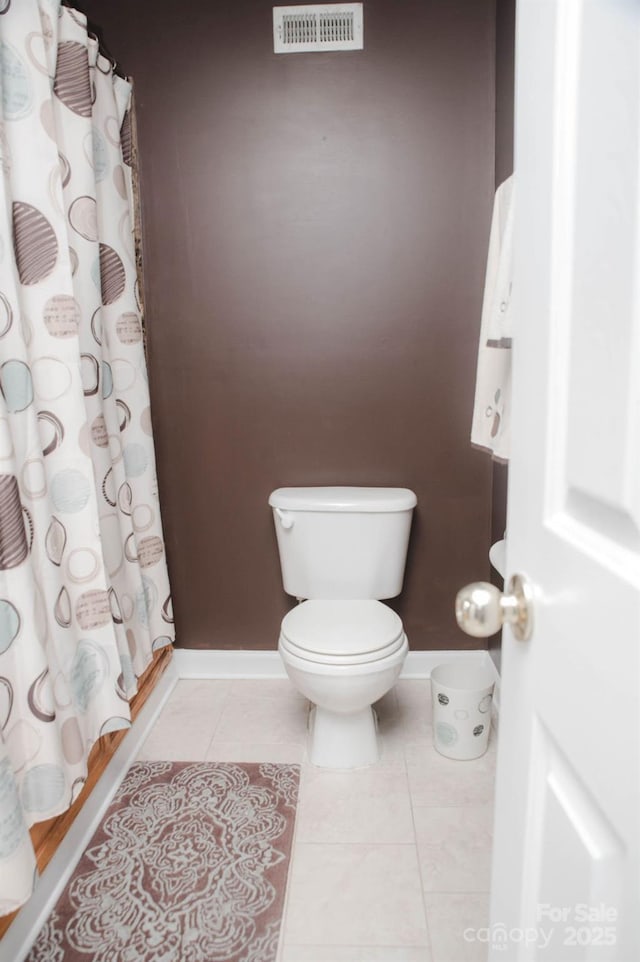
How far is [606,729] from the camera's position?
1.50 feet

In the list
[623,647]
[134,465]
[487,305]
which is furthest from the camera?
[134,465]

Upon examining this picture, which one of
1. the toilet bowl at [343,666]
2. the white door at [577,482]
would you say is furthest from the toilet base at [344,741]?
the white door at [577,482]

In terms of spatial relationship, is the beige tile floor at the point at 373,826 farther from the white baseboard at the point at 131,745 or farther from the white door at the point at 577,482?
the white door at the point at 577,482

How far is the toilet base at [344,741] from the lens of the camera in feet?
5.99

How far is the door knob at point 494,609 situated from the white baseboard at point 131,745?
1.18 metres

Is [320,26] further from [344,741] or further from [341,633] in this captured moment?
[344,741]

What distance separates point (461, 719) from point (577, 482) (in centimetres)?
151

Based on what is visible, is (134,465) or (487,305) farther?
(134,465)

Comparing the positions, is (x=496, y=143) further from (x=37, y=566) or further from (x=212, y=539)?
(x=37, y=566)


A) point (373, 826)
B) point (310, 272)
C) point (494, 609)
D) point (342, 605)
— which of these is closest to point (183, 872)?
point (373, 826)

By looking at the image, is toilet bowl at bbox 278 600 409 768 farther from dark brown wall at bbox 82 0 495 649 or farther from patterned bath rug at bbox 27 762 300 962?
dark brown wall at bbox 82 0 495 649

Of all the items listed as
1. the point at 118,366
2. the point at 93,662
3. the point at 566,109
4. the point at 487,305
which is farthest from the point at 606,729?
the point at 118,366

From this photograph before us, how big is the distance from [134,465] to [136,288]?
0.58 meters

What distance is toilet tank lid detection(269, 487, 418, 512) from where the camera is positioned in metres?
2.00
